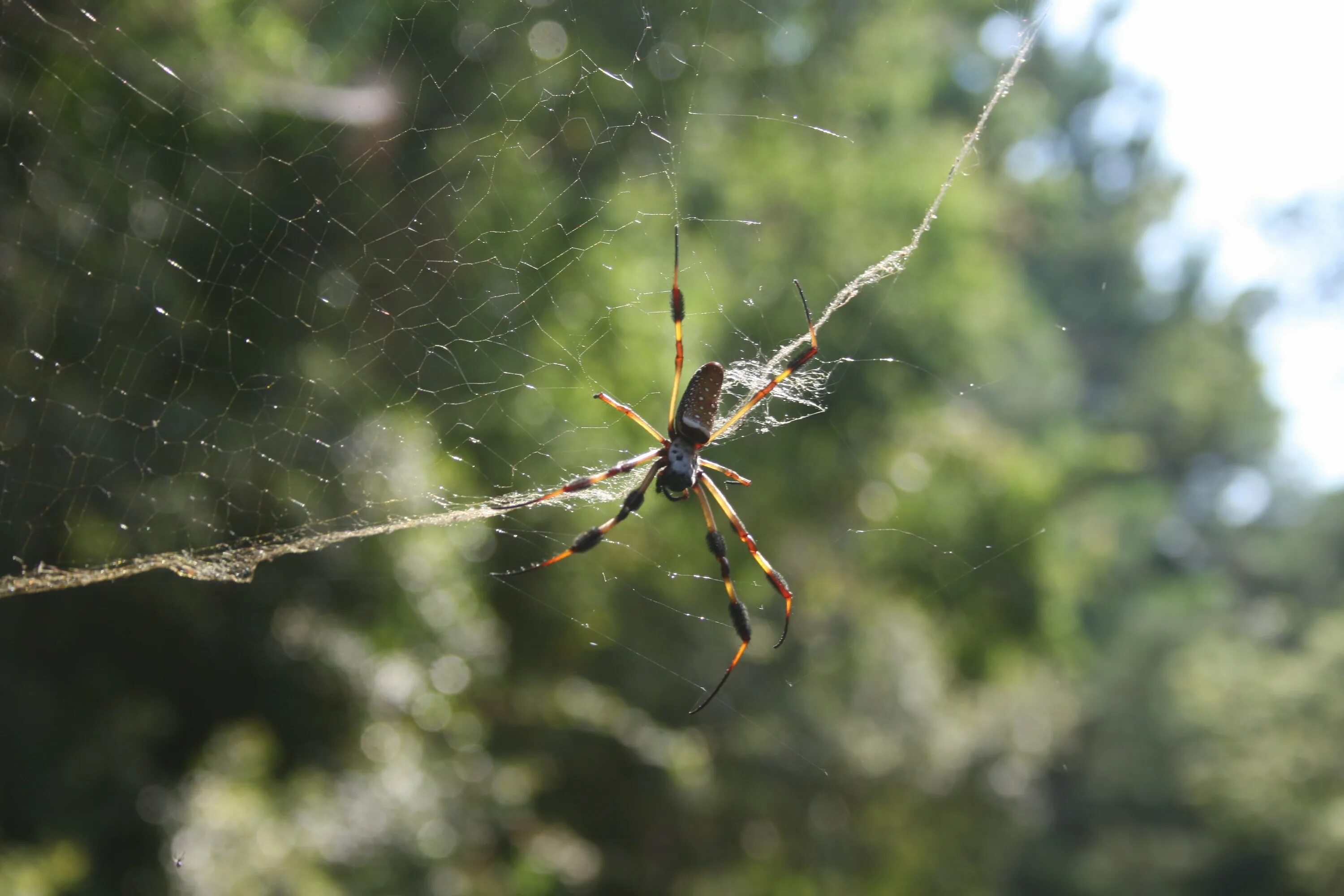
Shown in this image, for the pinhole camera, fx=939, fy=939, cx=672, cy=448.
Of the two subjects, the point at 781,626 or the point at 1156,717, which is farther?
the point at 1156,717

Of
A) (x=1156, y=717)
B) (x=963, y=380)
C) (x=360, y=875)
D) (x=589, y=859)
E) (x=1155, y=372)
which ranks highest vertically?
(x=1155, y=372)

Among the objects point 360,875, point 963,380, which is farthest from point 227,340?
point 963,380

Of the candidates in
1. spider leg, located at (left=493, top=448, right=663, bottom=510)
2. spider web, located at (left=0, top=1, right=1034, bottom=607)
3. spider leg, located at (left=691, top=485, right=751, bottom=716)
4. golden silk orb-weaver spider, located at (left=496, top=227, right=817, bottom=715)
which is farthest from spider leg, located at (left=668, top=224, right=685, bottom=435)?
spider web, located at (left=0, top=1, right=1034, bottom=607)

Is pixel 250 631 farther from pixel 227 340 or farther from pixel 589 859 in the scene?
pixel 589 859

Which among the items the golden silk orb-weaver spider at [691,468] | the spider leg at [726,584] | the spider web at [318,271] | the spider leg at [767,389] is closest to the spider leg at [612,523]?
the golden silk orb-weaver spider at [691,468]

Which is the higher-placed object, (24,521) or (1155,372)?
(1155,372)

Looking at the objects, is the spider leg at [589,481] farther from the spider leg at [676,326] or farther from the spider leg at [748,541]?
the spider leg at [748,541]

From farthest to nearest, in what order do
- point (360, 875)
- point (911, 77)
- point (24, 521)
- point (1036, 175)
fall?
1. point (1036, 175)
2. point (911, 77)
3. point (360, 875)
4. point (24, 521)
